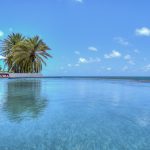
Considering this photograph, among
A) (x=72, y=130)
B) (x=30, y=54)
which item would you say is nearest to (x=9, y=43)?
(x=30, y=54)

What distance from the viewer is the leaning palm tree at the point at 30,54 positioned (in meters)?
35.1

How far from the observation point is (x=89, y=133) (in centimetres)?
512

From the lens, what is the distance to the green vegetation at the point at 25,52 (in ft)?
115

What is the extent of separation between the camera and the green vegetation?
35.1m

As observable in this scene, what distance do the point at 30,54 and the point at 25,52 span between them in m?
1.07

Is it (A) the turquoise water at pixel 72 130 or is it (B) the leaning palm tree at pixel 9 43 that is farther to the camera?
(B) the leaning palm tree at pixel 9 43

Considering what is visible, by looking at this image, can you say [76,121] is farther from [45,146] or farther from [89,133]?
[45,146]

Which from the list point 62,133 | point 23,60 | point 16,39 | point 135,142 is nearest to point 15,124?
point 62,133

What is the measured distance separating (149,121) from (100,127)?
5.01 feet

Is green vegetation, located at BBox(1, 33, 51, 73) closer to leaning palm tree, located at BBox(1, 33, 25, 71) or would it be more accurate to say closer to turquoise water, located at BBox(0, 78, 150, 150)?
leaning palm tree, located at BBox(1, 33, 25, 71)

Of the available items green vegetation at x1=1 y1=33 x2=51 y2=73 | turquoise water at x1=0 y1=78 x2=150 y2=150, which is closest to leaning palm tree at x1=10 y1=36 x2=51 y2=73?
green vegetation at x1=1 y1=33 x2=51 y2=73

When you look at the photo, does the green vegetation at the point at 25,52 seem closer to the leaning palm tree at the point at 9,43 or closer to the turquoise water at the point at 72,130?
the leaning palm tree at the point at 9,43

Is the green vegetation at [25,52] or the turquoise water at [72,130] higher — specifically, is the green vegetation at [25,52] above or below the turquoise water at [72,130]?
above

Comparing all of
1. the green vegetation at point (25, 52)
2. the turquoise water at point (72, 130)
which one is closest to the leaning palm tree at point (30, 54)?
the green vegetation at point (25, 52)
